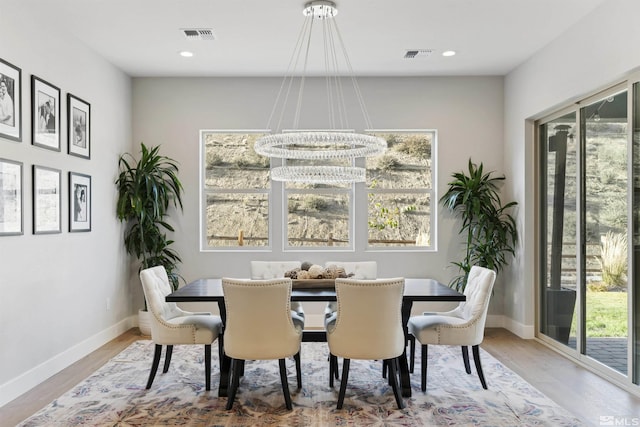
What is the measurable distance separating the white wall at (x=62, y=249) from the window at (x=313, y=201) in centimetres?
109

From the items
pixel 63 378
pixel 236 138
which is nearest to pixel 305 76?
pixel 236 138

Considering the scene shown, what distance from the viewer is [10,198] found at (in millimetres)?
3422

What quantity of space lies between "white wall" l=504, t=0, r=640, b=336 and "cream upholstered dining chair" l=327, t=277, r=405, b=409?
2.36 meters

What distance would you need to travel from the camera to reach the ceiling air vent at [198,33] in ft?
14.1

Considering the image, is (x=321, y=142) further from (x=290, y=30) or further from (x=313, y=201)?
(x=313, y=201)

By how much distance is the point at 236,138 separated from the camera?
5.94 metres

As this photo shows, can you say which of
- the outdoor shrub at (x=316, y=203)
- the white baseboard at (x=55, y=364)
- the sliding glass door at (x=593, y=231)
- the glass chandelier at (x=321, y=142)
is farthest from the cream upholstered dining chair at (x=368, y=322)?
the outdoor shrub at (x=316, y=203)

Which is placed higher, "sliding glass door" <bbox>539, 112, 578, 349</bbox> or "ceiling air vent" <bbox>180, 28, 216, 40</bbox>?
"ceiling air vent" <bbox>180, 28, 216, 40</bbox>

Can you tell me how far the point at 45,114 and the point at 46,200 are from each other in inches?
27.4

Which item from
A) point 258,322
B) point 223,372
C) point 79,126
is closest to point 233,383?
point 223,372

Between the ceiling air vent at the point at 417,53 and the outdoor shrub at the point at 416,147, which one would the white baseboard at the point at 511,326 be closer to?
the outdoor shrub at the point at 416,147

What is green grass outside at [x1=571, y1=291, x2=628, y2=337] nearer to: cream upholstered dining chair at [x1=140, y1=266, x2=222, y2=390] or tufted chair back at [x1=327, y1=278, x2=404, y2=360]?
tufted chair back at [x1=327, y1=278, x2=404, y2=360]

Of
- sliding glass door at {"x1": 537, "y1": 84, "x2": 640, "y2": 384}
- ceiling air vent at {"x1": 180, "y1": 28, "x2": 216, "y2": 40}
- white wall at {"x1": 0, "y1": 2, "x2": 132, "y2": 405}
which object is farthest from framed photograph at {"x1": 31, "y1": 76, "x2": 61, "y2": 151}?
sliding glass door at {"x1": 537, "y1": 84, "x2": 640, "y2": 384}

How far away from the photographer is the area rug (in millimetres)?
3084
